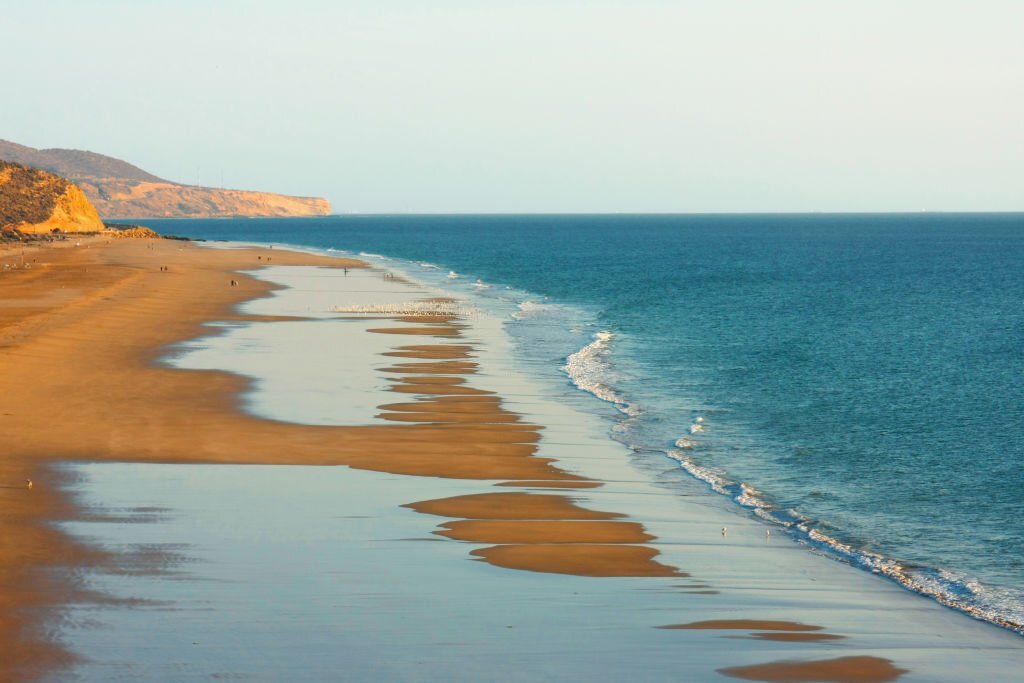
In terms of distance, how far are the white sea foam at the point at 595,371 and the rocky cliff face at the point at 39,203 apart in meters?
112

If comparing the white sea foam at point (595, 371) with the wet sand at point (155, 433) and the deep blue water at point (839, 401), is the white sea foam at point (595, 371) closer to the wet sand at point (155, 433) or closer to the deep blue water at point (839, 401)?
the deep blue water at point (839, 401)

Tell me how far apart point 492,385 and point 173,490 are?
1517 cm

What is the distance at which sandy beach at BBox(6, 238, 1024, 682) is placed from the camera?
13.6 m

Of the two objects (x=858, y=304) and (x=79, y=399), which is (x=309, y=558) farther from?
(x=858, y=304)

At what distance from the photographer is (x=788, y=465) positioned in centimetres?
2559

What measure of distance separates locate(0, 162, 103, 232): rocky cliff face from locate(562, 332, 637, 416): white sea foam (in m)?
112

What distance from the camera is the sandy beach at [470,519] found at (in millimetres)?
13578

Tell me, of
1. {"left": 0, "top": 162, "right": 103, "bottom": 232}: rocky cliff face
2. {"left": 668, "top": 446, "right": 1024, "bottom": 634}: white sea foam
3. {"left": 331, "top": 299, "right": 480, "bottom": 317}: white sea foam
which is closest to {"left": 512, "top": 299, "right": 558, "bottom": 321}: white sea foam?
{"left": 331, "top": 299, "right": 480, "bottom": 317}: white sea foam

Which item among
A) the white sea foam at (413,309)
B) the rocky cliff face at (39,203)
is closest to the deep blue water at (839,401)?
the white sea foam at (413,309)

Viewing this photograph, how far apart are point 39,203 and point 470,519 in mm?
145076

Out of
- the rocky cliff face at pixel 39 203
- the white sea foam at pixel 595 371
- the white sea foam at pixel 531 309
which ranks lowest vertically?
the white sea foam at pixel 595 371

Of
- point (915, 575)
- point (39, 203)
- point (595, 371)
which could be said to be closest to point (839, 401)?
point (595, 371)

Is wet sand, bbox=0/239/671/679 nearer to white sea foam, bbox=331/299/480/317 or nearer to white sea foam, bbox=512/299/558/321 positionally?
white sea foam, bbox=331/299/480/317

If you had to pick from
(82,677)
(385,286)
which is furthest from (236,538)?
(385,286)
